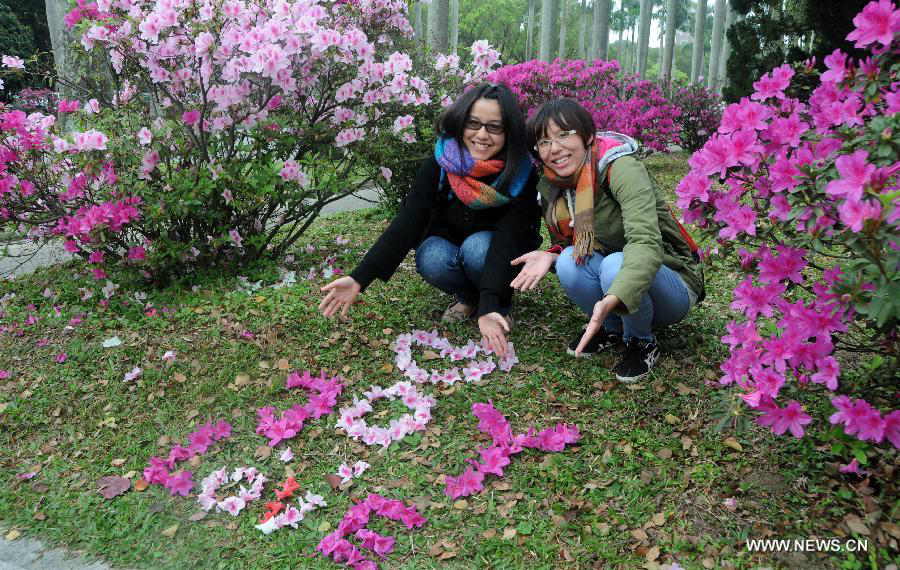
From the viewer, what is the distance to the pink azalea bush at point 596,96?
25.3 ft

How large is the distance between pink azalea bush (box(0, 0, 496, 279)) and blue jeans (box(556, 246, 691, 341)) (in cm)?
178

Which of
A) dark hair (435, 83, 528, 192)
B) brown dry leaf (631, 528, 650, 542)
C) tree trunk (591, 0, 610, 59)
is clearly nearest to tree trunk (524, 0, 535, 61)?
tree trunk (591, 0, 610, 59)

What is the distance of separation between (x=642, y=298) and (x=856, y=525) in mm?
1064

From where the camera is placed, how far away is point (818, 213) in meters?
1.62

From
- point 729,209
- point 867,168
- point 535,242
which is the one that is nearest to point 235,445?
point 535,242

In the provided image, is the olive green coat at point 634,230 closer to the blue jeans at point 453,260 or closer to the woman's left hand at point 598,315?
the woman's left hand at point 598,315

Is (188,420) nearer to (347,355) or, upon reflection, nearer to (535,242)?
(347,355)

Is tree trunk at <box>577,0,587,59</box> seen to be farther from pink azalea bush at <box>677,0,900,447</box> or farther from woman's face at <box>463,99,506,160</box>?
pink azalea bush at <box>677,0,900,447</box>

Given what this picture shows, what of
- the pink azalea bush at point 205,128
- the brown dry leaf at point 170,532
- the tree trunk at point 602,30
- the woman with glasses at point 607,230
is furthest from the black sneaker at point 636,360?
the tree trunk at point 602,30

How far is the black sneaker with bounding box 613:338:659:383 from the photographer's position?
2818mm

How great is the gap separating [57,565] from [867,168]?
8.56 feet

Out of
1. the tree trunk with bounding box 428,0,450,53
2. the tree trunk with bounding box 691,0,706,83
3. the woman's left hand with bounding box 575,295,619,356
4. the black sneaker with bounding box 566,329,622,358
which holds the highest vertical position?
the tree trunk with bounding box 691,0,706,83

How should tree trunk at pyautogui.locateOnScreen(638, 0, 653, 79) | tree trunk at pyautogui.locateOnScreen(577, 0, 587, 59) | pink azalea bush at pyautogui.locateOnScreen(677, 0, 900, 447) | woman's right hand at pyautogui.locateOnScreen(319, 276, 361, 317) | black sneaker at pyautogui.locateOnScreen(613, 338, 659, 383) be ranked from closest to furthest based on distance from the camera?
1. pink azalea bush at pyautogui.locateOnScreen(677, 0, 900, 447)
2. woman's right hand at pyautogui.locateOnScreen(319, 276, 361, 317)
3. black sneaker at pyautogui.locateOnScreen(613, 338, 659, 383)
4. tree trunk at pyautogui.locateOnScreen(638, 0, 653, 79)
5. tree trunk at pyautogui.locateOnScreen(577, 0, 587, 59)

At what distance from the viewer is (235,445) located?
264 cm
